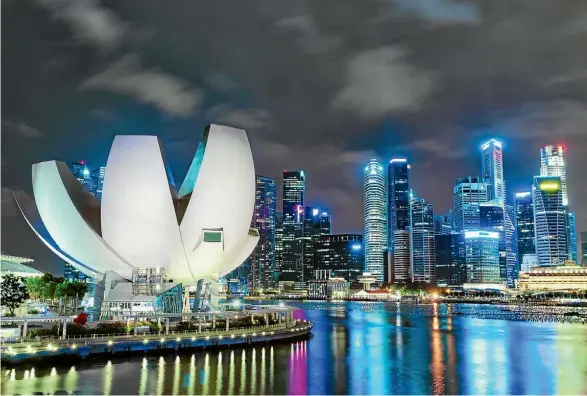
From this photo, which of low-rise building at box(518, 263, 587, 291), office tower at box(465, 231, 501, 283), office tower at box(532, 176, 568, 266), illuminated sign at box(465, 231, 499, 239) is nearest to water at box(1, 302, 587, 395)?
low-rise building at box(518, 263, 587, 291)

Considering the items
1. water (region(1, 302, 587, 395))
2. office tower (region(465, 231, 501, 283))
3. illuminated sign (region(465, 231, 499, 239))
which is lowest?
water (region(1, 302, 587, 395))

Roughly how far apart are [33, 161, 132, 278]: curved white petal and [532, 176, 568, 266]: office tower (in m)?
175

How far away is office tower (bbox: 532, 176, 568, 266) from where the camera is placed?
183 metres

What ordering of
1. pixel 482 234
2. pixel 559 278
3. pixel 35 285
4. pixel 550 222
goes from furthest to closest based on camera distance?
pixel 550 222 < pixel 482 234 < pixel 559 278 < pixel 35 285

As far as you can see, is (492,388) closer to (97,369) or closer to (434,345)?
(434,345)

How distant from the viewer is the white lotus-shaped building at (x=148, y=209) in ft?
105

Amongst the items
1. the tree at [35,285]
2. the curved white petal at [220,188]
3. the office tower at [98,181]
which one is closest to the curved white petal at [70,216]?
the curved white petal at [220,188]

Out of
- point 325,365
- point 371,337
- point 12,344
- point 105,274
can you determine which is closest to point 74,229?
point 105,274

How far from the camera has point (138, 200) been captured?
3212 centimetres

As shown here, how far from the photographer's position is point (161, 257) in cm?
3375

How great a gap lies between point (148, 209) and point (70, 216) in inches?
180

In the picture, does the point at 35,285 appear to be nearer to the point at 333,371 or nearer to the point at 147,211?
the point at 147,211

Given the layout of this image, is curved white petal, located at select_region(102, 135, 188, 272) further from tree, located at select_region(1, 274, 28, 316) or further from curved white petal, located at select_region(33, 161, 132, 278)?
tree, located at select_region(1, 274, 28, 316)

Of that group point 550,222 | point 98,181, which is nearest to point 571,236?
point 550,222
